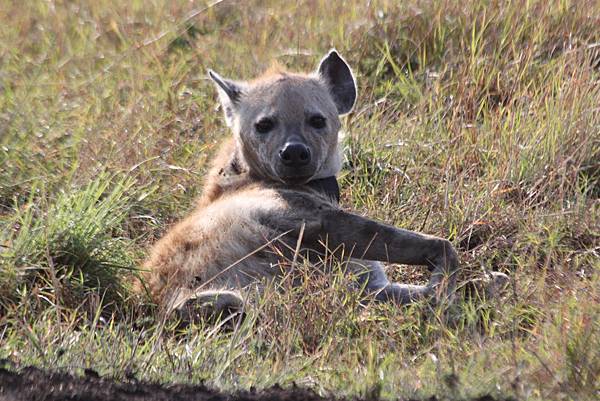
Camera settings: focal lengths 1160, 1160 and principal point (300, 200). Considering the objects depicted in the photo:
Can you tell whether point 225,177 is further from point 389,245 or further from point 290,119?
point 389,245

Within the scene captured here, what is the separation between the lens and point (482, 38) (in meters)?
6.11

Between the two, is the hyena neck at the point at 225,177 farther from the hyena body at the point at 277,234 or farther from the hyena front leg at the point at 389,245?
the hyena front leg at the point at 389,245

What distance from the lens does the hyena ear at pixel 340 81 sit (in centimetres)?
Result: 509

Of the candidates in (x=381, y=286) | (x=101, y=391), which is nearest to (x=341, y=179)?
(x=381, y=286)

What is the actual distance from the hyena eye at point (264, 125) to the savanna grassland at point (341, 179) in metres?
0.63

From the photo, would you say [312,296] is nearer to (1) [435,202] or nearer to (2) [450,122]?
(1) [435,202]

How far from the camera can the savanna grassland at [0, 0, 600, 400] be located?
338 cm

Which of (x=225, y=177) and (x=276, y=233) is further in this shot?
(x=225, y=177)

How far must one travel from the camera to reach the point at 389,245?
425cm

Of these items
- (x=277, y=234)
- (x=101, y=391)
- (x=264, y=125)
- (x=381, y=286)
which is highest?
(x=101, y=391)

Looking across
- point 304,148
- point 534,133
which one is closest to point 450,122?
point 534,133

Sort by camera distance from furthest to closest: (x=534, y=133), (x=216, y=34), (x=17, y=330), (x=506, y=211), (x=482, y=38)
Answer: (x=216, y=34), (x=482, y=38), (x=534, y=133), (x=506, y=211), (x=17, y=330)

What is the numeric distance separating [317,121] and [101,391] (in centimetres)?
210

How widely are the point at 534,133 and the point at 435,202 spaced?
652 mm
